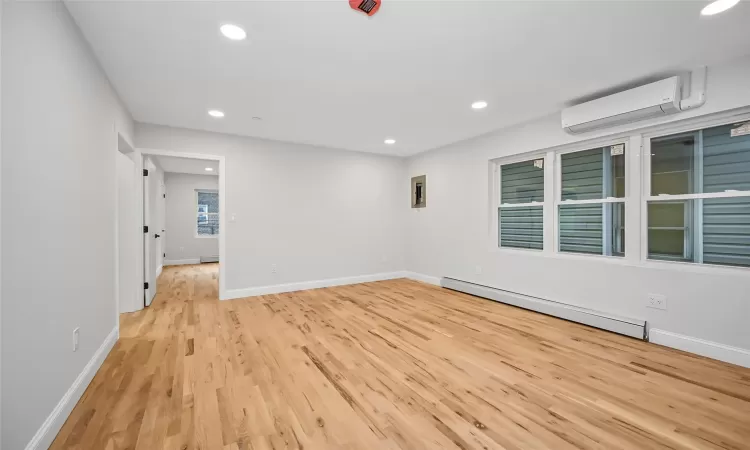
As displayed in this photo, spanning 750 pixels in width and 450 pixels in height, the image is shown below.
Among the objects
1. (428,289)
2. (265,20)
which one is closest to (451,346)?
(428,289)

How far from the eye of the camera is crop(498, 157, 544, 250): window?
13.3ft

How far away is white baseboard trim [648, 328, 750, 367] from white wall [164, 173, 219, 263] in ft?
30.7

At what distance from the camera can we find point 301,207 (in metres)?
5.09

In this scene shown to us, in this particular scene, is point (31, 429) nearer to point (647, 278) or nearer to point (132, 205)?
point (132, 205)

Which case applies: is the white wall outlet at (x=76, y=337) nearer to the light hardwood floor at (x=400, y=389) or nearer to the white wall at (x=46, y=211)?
the white wall at (x=46, y=211)

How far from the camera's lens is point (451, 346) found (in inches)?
109

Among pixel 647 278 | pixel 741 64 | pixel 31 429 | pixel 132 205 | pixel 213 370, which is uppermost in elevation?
pixel 741 64

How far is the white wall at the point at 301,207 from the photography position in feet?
14.8

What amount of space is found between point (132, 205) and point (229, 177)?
3.98ft

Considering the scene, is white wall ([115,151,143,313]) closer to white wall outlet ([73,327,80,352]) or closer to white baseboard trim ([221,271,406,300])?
white baseboard trim ([221,271,406,300])

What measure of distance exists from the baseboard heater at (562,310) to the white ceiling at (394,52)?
7.56 ft

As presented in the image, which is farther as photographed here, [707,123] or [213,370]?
[707,123]

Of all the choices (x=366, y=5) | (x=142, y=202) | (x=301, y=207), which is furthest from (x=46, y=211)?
(x=301, y=207)

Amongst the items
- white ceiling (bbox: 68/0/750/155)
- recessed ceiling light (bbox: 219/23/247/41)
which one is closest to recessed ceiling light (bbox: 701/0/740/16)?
white ceiling (bbox: 68/0/750/155)
